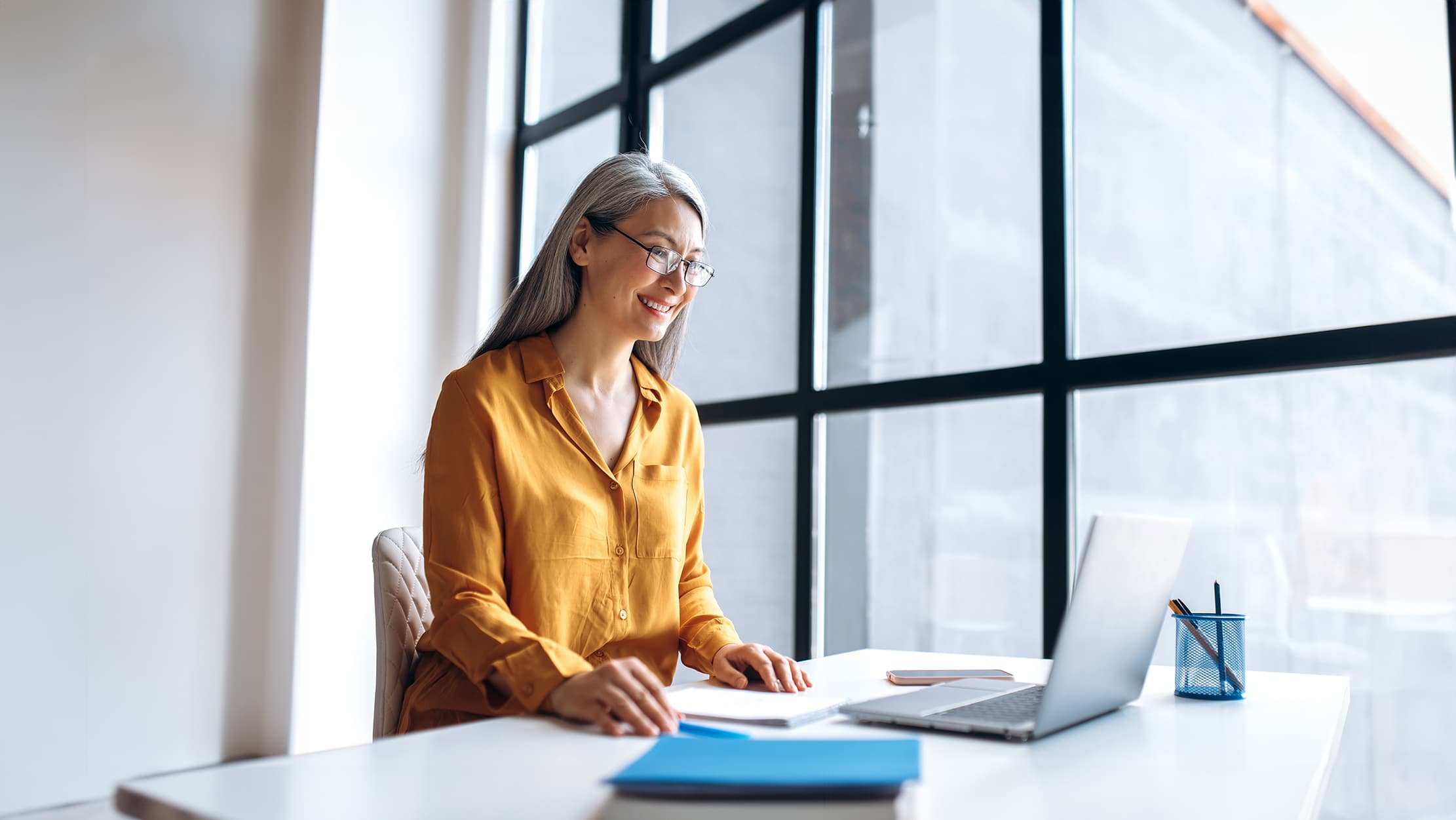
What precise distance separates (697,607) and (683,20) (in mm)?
2641

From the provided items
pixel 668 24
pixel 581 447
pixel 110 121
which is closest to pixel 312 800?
pixel 581 447

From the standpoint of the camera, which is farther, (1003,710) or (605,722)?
(1003,710)

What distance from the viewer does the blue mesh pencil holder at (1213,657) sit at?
1.30m

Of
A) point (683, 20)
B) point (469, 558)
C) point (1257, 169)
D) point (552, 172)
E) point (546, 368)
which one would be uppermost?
point (683, 20)

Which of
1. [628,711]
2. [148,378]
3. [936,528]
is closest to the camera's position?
[628,711]

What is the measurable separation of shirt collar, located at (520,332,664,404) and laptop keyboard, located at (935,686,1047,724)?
0.77 m

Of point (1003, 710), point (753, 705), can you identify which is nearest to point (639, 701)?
point (753, 705)

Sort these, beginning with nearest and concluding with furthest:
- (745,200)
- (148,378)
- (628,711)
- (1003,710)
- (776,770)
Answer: (776,770)
(628,711)
(1003,710)
(148,378)
(745,200)

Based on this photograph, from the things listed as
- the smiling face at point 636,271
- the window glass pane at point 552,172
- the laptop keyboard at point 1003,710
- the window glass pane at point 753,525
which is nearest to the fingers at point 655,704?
Result: the laptop keyboard at point 1003,710

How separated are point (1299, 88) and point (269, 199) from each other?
3.11 meters

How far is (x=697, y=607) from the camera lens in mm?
1612

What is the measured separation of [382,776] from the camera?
797mm

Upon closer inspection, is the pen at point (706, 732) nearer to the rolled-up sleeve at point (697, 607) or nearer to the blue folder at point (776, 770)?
the blue folder at point (776, 770)

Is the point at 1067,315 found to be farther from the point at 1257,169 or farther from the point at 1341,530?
the point at 1341,530
